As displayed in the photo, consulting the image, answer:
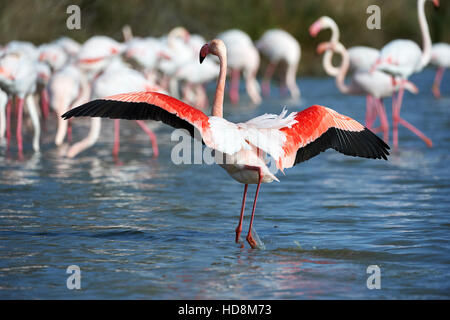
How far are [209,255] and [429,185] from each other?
3076 mm

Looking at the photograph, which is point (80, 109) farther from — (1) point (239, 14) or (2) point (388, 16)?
(2) point (388, 16)

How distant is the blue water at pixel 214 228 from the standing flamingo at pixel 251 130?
59 centimetres

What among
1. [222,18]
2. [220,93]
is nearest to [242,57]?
[222,18]

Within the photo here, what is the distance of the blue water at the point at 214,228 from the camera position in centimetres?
428

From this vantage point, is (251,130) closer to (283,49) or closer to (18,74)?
(18,74)

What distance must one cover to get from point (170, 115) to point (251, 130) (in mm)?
501

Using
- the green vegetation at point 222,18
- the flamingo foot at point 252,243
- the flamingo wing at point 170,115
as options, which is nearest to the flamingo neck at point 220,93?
the flamingo wing at point 170,115

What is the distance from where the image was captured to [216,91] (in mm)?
5367

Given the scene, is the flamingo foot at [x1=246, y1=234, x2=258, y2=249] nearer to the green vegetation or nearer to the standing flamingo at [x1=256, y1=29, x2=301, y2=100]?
the green vegetation

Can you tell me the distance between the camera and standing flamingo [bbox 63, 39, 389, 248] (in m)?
4.65

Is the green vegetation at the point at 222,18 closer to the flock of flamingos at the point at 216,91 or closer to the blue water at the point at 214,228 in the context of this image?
the flock of flamingos at the point at 216,91

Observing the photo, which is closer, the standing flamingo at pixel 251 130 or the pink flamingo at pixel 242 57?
the standing flamingo at pixel 251 130

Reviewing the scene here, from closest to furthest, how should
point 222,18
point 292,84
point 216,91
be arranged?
point 216,91 → point 292,84 → point 222,18

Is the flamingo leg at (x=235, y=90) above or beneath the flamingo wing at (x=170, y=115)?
above
